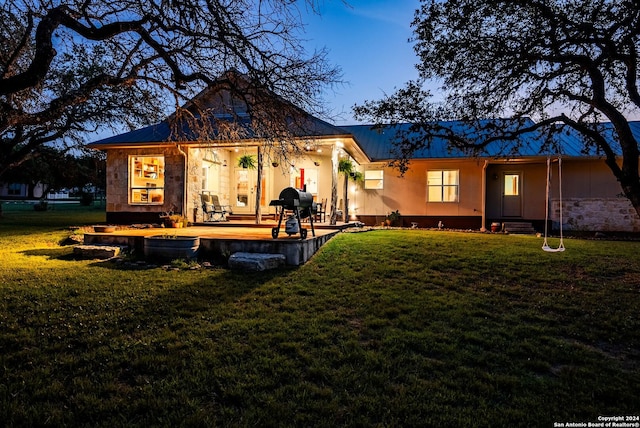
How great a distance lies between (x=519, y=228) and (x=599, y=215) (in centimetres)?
286

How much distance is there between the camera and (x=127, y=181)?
12.5 metres

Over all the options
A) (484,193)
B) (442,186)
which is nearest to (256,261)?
(484,193)

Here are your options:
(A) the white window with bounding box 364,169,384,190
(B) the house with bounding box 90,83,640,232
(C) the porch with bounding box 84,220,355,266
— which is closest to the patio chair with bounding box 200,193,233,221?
(B) the house with bounding box 90,83,640,232

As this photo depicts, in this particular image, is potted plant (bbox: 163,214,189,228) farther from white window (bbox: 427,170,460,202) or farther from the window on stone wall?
Result: white window (bbox: 427,170,460,202)

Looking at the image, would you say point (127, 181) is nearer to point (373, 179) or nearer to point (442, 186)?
point (373, 179)

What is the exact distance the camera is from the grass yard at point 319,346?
7.75ft

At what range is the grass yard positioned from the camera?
2.36 m

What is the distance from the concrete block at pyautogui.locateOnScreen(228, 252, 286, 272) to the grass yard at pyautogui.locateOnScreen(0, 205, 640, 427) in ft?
1.10

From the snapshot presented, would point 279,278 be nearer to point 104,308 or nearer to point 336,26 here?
point 104,308

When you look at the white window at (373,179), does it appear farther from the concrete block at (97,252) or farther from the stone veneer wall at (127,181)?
the concrete block at (97,252)

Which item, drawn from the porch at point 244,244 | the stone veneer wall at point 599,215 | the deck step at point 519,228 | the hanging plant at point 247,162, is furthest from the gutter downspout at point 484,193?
the hanging plant at point 247,162

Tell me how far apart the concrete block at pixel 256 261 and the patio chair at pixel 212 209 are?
545 centimetres

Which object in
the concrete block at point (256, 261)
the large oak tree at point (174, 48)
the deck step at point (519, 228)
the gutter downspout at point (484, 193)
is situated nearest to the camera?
the large oak tree at point (174, 48)

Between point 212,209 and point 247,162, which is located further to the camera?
point 247,162
